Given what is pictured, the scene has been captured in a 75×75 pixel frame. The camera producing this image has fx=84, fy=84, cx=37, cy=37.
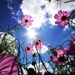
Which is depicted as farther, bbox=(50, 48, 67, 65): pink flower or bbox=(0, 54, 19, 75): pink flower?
bbox=(50, 48, 67, 65): pink flower

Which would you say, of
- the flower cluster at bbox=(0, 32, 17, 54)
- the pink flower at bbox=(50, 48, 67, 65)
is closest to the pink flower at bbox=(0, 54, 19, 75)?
the flower cluster at bbox=(0, 32, 17, 54)

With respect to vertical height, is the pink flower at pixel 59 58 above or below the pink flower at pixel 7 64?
above

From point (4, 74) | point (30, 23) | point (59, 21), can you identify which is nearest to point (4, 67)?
point (4, 74)

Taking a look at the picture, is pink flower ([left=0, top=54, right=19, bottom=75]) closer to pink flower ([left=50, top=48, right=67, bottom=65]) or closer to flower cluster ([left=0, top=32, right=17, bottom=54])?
flower cluster ([left=0, top=32, right=17, bottom=54])

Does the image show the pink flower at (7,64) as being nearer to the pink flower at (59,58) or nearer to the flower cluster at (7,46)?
the flower cluster at (7,46)

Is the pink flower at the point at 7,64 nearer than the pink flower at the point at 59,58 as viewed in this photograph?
Yes

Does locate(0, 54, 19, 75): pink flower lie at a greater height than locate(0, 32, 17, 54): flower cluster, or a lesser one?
lesser

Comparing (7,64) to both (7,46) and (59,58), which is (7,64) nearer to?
(7,46)

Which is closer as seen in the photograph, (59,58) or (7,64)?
(7,64)

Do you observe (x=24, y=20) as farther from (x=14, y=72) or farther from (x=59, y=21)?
(x=14, y=72)

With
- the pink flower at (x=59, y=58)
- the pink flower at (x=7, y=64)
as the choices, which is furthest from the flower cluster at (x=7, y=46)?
the pink flower at (x=59, y=58)

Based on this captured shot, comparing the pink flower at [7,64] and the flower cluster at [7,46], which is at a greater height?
the flower cluster at [7,46]

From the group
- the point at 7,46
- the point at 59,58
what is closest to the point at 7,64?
the point at 7,46

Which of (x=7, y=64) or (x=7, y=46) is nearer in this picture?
(x=7, y=64)
